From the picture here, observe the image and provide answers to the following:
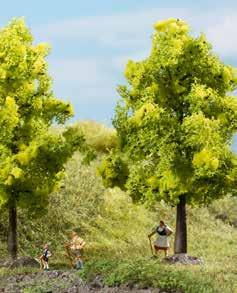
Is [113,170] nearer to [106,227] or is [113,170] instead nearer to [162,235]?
[162,235]

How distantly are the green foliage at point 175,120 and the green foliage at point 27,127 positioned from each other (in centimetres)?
195

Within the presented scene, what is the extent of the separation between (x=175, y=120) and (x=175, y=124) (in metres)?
0.20

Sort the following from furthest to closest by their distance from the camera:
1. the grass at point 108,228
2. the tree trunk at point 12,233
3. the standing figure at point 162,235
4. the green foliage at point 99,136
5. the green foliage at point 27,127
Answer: the green foliage at point 99,136 → the grass at point 108,228 → the standing figure at point 162,235 → the tree trunk at point 12,233 → the green foliage at point 27,127

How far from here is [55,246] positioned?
1119 inches

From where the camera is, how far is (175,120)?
23438 mm

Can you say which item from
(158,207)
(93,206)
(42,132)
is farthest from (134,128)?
(158,207)

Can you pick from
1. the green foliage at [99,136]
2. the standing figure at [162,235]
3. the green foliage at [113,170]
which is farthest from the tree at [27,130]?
the green foliage at [99,136]

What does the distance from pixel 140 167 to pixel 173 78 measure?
3.13 metres

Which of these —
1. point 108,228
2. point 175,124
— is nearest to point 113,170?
point 175,124

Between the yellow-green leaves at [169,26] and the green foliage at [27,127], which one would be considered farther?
the yellow-green leaves at [169,26]

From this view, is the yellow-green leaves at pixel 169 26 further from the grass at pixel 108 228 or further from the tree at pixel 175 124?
the grass at pixel 108 228

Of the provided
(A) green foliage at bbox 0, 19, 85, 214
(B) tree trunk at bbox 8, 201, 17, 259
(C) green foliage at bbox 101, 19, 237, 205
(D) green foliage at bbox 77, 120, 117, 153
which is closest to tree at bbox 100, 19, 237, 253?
(C) green foliage at bbox 101, 19, 237, 205

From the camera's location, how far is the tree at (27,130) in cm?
2278

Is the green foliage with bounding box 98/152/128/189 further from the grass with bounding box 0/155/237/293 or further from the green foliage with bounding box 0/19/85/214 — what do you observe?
the grass with bounding box 0/155/237/293
